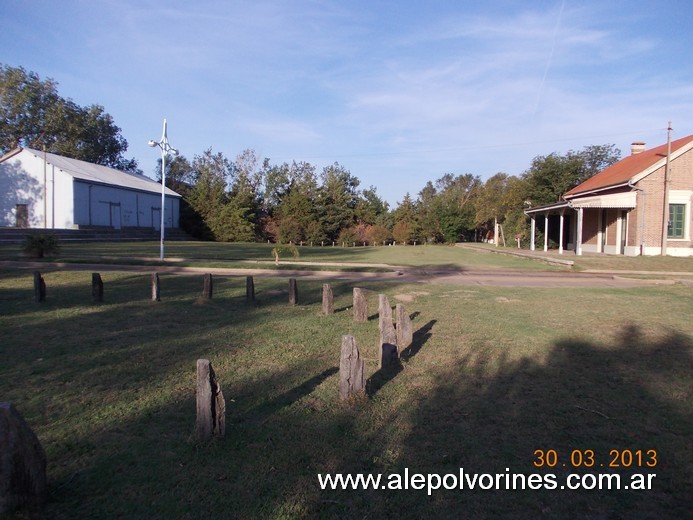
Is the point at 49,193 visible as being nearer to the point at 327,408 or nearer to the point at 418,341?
the point at 418,341

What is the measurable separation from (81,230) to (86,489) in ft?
129

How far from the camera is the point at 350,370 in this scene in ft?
15.8

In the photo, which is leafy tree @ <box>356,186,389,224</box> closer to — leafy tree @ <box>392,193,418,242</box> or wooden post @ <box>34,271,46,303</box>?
leafy tree @ <box>392,193,418,242</box>

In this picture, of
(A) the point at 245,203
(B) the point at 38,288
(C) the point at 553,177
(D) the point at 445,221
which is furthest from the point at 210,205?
(B) the point at 38,288

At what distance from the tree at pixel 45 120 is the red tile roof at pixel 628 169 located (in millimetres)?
49894

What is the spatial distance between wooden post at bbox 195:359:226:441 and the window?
2721 cm

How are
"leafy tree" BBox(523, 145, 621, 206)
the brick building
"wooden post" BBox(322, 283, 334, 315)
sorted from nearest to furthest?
1. "wooden post" BBox(322, 283, 334, 315)
2. the brick building
3. "leafy tree" BBox(523, 145, 621, 206)

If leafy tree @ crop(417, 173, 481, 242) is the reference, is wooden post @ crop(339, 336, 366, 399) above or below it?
below

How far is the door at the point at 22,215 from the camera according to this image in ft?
130

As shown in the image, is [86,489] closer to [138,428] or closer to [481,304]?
[138,428]

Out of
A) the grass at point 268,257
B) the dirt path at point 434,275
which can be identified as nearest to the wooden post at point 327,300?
the dirt path at point 434,275

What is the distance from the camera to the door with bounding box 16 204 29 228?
130 ft

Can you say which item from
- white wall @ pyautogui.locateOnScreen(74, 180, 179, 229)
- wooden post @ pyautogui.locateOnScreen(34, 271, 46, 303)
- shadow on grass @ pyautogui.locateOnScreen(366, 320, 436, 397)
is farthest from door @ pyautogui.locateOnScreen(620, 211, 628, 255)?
white wall @ pyautogui.locateOnScreen(74, 180, 179, 229)

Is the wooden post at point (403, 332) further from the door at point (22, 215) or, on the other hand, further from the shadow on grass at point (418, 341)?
the door at point (22, 215)
